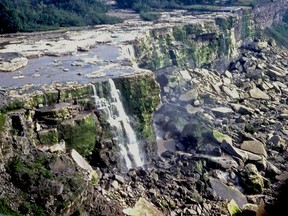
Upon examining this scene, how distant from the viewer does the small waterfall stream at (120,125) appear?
26359mm

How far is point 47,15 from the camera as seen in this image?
48.9 meters

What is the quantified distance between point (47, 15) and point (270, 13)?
1569 inches

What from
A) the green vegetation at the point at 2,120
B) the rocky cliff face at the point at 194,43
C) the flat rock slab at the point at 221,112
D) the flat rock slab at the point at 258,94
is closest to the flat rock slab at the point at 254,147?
the flat rock slab at the point at 221,112

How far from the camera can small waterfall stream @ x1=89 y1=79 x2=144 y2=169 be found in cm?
2636

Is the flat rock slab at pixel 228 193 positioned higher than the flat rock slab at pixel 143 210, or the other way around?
the flat rock slab at pixel 143 210

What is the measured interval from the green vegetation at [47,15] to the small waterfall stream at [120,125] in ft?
66.1

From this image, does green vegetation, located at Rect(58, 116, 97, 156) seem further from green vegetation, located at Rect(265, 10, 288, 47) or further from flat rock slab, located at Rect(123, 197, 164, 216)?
green vegetation, located at Rect(265, 10, 288, 47)

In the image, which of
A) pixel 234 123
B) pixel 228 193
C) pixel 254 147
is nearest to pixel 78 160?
pixel 228 193

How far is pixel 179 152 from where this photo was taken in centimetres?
2947

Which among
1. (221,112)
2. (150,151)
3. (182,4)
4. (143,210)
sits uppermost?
(143,210)

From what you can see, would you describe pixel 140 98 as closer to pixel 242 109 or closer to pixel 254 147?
pixel 254 147

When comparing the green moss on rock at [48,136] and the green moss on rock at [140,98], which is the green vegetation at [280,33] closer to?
the green moss on rock at [140,98]

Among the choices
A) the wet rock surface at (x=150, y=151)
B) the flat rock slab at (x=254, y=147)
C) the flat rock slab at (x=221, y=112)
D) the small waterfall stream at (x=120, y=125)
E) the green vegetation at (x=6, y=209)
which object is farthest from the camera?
the flat rock slab at (x=221, y=112)

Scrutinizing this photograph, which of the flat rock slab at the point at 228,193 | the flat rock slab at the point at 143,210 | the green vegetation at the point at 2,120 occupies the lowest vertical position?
the flat rock slab at the point at 228,193
